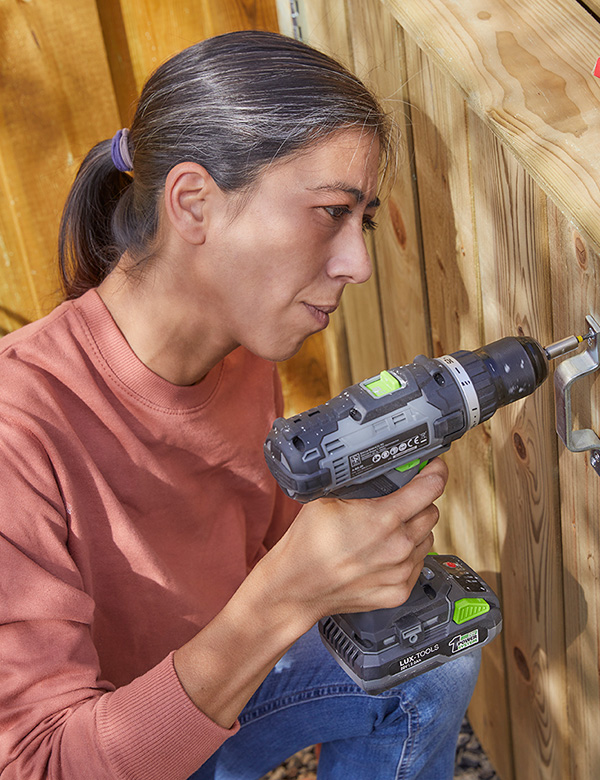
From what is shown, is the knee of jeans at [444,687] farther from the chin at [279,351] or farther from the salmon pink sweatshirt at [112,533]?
the chin at [279,351]

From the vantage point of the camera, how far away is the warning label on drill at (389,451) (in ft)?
3.72

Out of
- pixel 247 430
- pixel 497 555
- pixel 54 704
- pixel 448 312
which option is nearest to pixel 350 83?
pixel 448 312

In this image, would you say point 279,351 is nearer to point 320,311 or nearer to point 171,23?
point 320,311

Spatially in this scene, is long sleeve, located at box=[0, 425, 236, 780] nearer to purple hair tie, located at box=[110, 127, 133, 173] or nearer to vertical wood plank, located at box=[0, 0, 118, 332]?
purple hair tie, located at box=[110, 127, 133, 173]

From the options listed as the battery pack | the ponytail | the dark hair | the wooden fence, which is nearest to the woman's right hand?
the battery pack

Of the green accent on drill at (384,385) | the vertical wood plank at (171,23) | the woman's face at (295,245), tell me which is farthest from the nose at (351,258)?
the vertical wood plank at (171,23)

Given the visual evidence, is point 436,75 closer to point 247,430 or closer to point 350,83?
point 350,83

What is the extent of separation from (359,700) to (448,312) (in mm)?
669

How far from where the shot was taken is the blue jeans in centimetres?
150

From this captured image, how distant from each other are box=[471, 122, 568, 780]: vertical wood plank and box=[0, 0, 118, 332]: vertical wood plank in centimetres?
94

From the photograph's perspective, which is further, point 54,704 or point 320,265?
point 320,265

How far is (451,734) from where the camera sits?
1.61m

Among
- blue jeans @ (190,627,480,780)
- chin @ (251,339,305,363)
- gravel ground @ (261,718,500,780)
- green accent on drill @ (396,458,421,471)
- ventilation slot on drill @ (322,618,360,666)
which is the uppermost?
chin @ (251,339,305,363)

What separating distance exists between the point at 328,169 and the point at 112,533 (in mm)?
635
